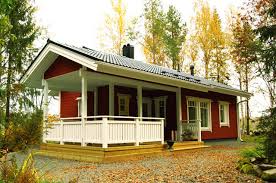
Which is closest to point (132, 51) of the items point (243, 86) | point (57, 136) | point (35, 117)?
point (57, 136)

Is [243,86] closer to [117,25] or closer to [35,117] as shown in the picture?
[117,25]

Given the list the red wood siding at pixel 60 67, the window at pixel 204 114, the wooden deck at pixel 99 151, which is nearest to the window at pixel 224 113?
the window at pixel 204 114

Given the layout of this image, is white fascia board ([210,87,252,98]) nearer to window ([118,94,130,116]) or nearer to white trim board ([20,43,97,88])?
window ([118,94,130,116])

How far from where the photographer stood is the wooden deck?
10117 millimetres

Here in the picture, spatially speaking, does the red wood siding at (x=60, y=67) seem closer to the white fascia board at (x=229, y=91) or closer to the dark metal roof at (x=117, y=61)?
the dark metal roof at (x=117, y=61)

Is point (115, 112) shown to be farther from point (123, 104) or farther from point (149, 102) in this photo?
point (149, 102)

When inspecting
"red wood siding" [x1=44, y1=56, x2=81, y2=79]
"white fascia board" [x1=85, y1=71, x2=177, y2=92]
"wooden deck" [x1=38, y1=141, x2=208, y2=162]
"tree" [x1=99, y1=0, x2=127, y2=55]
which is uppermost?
"tree" [x1=99, y1=0, x2=127, y2=55]

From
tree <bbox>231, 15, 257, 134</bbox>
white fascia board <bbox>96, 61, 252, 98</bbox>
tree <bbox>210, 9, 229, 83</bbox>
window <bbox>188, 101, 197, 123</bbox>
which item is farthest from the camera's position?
tree <bbox>210, 9, 229, 83</bbox>

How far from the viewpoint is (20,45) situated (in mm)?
19328

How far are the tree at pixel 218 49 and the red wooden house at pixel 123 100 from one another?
262 inches

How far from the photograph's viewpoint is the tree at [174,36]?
3017 centimetres

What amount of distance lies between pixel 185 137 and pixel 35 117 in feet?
39.4

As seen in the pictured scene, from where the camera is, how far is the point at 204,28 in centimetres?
2670

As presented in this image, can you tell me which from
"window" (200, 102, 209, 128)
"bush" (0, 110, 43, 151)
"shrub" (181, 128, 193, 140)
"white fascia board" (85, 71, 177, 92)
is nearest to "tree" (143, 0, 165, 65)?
"window" (200, 102, 209, 128)
